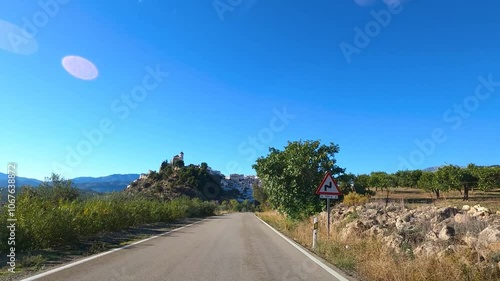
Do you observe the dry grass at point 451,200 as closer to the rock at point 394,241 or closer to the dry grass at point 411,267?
the rock at point 394,241

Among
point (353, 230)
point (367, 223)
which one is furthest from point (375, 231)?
point (367, 223)

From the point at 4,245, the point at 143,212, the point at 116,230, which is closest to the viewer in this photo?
the point at 4,245

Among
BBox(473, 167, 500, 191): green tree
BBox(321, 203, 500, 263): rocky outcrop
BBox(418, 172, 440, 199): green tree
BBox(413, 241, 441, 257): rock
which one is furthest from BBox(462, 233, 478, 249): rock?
BBox(473, 167, 500, 191): green tree

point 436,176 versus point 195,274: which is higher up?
point 436,176

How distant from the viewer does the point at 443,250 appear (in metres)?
9.41

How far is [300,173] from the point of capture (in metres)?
22.7

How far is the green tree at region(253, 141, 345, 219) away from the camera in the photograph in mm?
23219

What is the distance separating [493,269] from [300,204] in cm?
1658

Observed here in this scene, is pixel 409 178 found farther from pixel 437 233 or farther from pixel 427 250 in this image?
pixel 427 250

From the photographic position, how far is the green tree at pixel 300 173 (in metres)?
23.2

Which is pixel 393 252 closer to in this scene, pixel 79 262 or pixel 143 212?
pixel 79 262

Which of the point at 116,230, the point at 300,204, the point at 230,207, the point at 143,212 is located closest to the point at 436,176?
the point at 300,204

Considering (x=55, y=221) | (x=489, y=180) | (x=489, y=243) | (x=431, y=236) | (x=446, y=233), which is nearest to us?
(x=489, y=243)

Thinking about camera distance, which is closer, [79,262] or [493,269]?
[493,269]
